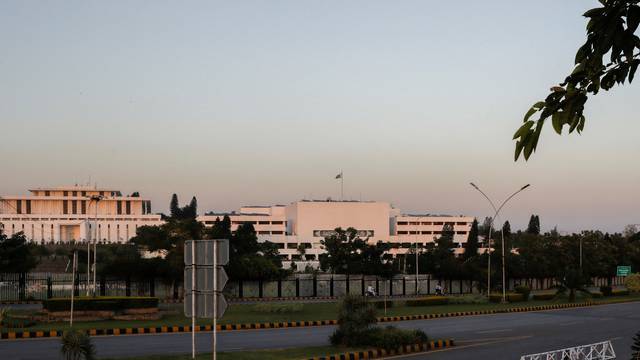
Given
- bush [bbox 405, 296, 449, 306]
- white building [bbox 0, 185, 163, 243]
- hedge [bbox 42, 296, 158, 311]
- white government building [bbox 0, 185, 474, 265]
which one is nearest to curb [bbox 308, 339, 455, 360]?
hedge [bbox 42, 296, 158, 311]

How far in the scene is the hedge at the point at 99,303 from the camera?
99.2 feet

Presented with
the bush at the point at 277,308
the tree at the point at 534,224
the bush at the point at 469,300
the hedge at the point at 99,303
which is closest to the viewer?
the hedge at the point at 99,303

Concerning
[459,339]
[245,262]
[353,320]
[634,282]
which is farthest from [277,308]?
[634,282]

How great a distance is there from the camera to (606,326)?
108 feet

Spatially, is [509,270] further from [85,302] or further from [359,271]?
[85,302]

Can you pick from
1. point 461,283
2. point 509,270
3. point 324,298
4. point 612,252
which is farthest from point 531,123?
point 612,252

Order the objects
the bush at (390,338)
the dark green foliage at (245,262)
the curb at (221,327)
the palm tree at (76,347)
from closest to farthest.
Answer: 1. the palm tree at (76,347)
2. the bush at (390,338)
3. the curb at (221,327)
4. the dark green foliage at (245,262)

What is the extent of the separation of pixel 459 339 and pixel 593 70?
2421cm

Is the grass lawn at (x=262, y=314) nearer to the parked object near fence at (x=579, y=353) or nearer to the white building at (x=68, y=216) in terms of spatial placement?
the parked object near fence at (x=579, y=353)

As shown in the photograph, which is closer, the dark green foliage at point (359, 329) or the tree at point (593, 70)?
the tree at point (593, 70)

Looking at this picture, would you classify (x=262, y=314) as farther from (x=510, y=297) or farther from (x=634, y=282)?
(x=634, y=282)

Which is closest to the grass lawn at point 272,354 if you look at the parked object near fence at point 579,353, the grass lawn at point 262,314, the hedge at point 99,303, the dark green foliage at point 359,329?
the dark green foliage at point 359,329

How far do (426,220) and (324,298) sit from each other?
333 ft

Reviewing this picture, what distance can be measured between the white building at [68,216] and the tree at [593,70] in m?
149
